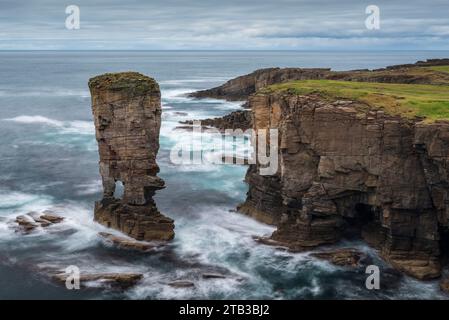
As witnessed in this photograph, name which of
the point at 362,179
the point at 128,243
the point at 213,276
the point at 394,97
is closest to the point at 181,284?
the point at 213,276

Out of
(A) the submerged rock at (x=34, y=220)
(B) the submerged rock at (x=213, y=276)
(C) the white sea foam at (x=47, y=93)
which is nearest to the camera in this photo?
(B) the submerged rock at (x=213, y=276)

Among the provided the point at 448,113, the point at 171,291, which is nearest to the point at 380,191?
the point at 448,113

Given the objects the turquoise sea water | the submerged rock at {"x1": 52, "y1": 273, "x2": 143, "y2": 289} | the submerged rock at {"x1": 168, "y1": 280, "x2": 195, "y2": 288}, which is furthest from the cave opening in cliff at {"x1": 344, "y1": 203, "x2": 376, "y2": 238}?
the submerged rock at {"x1": 52, "y1": 273, "x2": 143, "y2": 289}

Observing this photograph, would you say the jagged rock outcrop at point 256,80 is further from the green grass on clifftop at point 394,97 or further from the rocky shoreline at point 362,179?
the rocky shoreline at point 362,179

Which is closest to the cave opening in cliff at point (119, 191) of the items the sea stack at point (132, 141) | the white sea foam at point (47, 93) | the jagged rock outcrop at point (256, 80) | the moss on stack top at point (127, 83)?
the sea stack at point (132, 141)

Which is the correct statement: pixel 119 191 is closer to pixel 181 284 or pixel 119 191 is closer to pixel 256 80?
pixel 181 284
